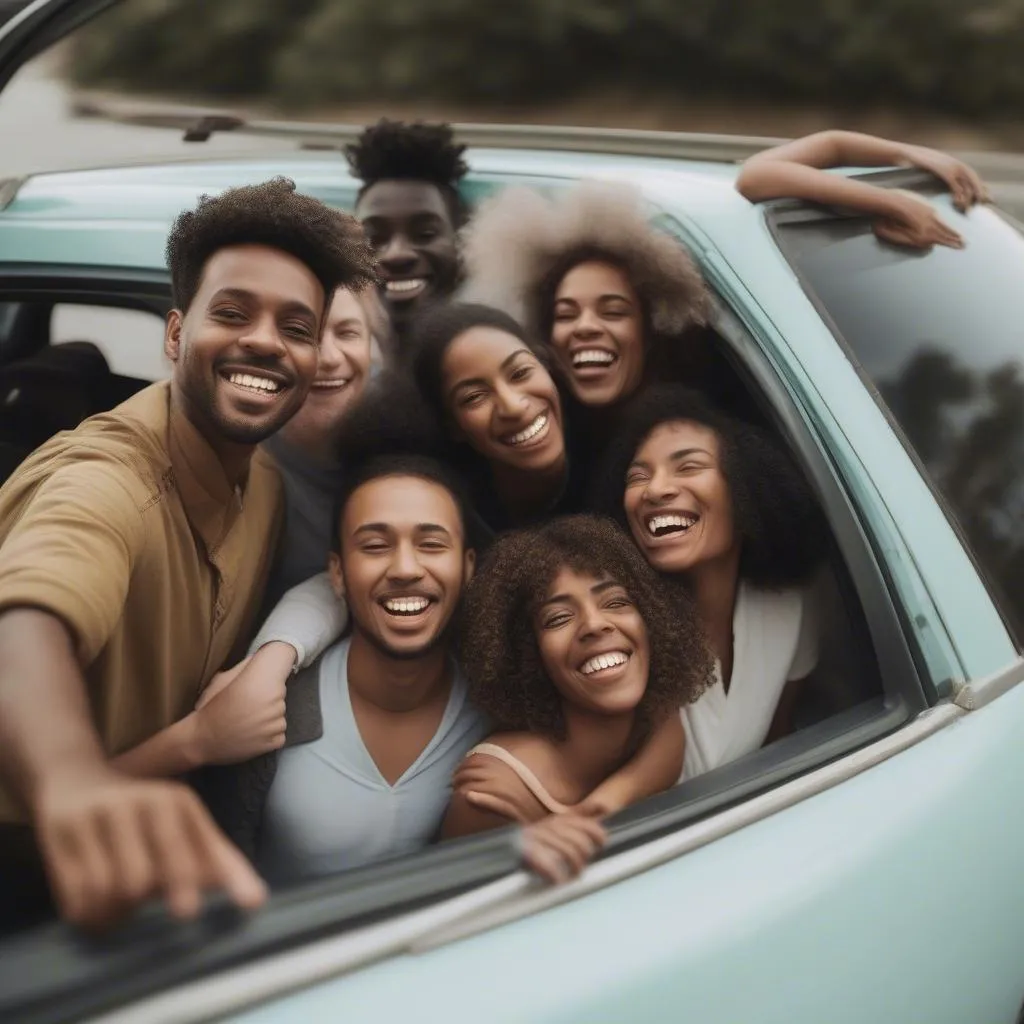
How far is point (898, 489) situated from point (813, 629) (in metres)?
0.27

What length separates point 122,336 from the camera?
2.66 m

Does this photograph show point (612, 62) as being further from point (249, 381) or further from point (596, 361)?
point (249, 381)

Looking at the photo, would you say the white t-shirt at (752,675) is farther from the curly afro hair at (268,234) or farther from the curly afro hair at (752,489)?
the curly afro hair at (268,234)

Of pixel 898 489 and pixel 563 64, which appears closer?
pixel 898 489

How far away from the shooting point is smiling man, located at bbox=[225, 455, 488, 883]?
1812 millimetres

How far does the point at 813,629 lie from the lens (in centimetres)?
208

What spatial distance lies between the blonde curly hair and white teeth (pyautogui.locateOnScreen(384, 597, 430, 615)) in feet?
2.18

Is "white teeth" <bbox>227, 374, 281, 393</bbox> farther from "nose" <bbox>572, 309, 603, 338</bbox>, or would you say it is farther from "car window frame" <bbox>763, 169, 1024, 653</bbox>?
"car window frame" <bbox>763, 169, 1024, 653</bbox>

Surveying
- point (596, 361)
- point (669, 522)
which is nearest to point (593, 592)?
point (669, 522)

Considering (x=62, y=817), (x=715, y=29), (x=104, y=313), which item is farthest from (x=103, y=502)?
(x=715, y=29)

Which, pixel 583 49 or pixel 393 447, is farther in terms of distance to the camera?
pixel 583 49

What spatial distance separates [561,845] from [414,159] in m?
1.78

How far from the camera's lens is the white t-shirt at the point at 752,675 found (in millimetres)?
1956

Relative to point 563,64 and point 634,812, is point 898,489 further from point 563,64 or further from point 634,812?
point 563,64
